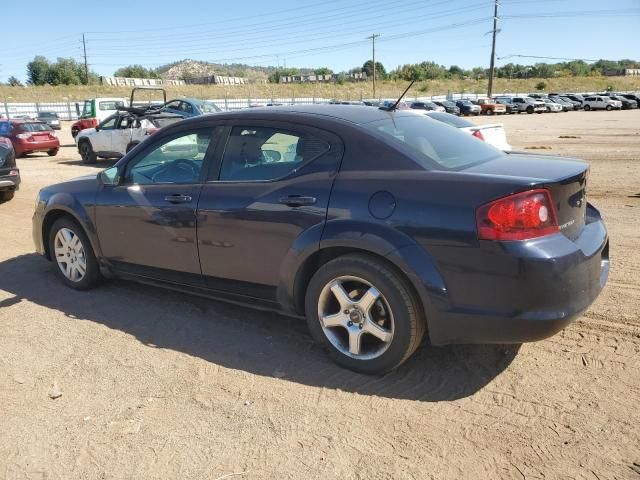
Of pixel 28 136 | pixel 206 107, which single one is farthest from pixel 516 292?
pixel 28 136

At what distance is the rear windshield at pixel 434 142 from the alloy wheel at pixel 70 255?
3.05 m

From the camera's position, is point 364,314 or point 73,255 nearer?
point 364,314

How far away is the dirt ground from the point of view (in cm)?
263

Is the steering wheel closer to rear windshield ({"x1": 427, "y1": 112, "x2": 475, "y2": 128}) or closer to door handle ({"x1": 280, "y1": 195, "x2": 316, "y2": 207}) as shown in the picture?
door handle ({"x1": 280, "y1": 195, "x2": 316, "y2": 207})

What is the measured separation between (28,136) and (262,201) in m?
17.4

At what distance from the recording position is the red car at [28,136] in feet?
59.1

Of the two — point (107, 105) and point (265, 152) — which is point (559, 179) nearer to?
point (265, 152)

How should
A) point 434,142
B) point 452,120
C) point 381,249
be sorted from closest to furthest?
point 381,249, point 434,142, point 452,120

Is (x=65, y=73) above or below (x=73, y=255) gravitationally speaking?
above

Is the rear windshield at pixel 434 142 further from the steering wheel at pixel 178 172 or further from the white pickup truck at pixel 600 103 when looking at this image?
the white pickup truck at pixel 600 103

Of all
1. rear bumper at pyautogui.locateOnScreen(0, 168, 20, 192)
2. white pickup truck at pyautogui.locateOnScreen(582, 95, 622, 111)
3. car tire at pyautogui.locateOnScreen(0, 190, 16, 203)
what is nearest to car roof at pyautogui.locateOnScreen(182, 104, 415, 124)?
rear bumper at pyautogui.locateOnScreen(0, 168, 20, 192)

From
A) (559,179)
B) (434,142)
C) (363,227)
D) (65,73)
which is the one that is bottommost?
(363,227)

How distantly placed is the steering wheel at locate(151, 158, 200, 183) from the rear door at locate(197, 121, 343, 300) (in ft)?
0.78

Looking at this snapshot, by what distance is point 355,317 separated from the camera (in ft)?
11.0
